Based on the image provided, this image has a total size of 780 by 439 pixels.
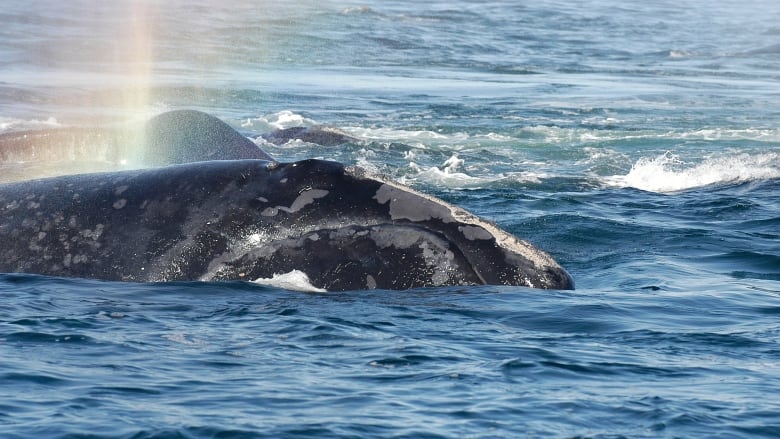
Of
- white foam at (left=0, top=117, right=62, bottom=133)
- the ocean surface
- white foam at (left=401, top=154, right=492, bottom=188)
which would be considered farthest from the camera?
white foam at (left=0, top=117, right=62, bottom=133)

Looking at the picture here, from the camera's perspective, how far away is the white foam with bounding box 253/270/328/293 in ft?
27.9

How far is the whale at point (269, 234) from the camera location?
8.40m

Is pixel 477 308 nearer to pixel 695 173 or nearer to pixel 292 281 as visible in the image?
pixel 292 281

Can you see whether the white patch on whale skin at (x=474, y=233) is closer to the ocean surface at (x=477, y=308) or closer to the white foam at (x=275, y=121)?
the ocean surface at (x=477, y=308)

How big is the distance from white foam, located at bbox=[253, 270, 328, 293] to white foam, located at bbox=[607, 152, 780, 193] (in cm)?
1133

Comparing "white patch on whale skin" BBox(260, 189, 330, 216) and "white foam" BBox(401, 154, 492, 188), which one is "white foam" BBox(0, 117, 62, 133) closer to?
"white foam" BBox(401, 154, 492, 188)

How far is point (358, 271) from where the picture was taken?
8.44 m

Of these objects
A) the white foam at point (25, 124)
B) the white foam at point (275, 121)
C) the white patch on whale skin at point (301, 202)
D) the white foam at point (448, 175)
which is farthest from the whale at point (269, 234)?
the white foam at point (275, 121)

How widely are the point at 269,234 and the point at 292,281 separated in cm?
38

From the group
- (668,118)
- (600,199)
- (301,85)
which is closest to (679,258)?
(600,199)

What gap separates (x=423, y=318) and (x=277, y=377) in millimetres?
1512

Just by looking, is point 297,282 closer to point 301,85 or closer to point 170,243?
point 170,243

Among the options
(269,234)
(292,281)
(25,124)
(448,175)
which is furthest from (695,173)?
(25,124)

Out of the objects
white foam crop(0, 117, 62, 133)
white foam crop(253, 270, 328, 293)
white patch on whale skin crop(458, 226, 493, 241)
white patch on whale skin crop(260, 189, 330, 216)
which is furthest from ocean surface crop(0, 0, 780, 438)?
white patch on whale skin crop(260, 189, 330, 216)
